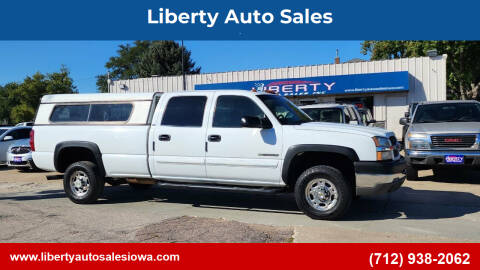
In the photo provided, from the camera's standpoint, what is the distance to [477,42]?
31.0 meters

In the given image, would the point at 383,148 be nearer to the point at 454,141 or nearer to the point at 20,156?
the point at 454,141

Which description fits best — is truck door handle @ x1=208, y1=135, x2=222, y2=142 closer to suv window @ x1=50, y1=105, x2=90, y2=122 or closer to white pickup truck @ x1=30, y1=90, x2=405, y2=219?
white pickup truck @ x1=30, y1=90, x2=405, y2=219

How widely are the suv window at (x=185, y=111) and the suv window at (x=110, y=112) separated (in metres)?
0.75

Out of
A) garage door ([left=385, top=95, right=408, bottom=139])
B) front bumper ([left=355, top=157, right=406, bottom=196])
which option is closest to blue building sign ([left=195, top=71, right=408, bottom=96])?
garage door ([left=385, top=95, right=408, bottom=139])

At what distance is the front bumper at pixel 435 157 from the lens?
793cm

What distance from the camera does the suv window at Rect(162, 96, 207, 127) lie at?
6.39 m

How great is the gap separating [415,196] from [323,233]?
3.20 meters

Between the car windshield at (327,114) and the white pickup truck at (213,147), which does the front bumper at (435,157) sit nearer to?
the car windshield at (327,114)

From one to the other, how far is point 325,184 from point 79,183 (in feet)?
14.5

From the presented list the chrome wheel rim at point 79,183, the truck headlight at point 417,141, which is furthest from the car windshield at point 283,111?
the chrome wheel rim at point 79,183

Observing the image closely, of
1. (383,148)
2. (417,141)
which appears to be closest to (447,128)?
(417,141)

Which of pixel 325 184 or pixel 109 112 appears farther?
pixel 109 112

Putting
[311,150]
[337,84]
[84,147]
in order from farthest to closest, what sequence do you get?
[337,84] → [84,147] → [311,150]

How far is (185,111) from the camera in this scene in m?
6.49
